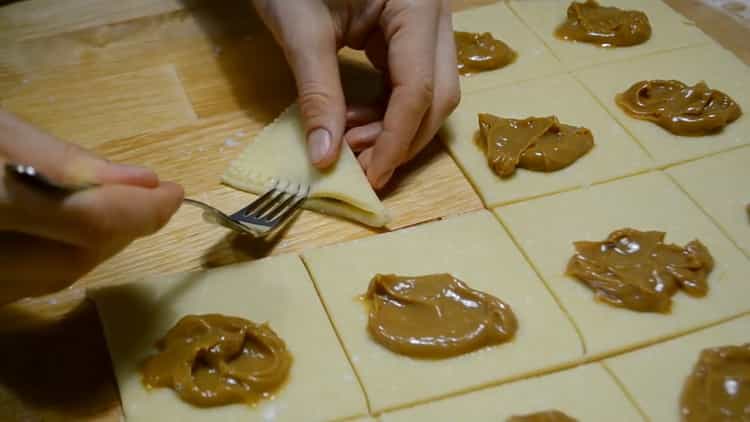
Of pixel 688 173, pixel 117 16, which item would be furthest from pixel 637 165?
pixel 117 16

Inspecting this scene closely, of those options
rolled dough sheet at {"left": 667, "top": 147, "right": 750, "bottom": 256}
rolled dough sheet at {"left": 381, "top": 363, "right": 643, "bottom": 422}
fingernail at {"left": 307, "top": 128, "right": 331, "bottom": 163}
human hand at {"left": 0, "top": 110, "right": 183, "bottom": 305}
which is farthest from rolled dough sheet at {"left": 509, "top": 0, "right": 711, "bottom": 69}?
human hand at {"left": 0, "top": 110, "right": 183, "bottom": 305}

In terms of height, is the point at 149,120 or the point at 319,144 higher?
the point at 319,144

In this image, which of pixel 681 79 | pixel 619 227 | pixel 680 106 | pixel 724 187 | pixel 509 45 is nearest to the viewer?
pixel 619 227

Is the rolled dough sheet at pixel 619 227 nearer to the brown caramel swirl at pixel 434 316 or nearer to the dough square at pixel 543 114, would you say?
the dough square at pixel 543 114

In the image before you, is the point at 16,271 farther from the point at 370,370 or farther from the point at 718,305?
the point at 718,305

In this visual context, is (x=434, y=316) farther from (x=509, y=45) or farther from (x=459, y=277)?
(x=509, y=45)

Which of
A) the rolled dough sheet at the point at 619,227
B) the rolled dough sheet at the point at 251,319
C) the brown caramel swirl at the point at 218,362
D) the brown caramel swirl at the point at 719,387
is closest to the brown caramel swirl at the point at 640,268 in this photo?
the rolled dough sheet at the point at 619,227

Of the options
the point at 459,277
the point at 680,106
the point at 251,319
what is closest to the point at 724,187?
the point at 680,106
